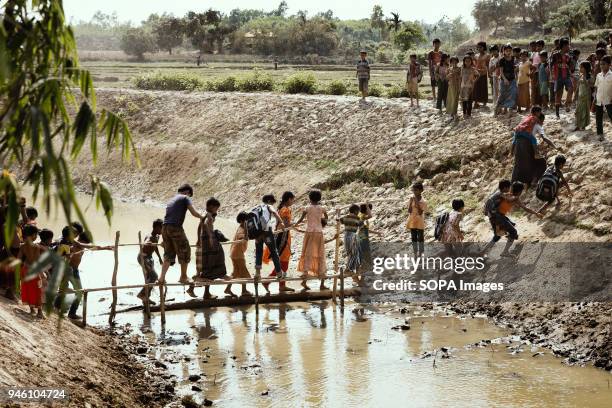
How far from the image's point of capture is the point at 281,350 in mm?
10492

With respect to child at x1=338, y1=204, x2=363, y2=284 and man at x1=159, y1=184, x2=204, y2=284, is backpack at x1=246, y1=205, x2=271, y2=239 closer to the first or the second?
man at x1=159, y1=184, x2=204, y2=284

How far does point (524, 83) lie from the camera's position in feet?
55.8

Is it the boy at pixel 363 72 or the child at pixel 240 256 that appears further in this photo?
the boy at pixel 363 72

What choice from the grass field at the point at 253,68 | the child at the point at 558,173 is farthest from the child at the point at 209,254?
the grass field at the point at 253,68

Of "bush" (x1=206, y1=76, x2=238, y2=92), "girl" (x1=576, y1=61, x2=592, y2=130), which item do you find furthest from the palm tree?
"girl" (x1=576, y1=61, x2=592, y2=130)

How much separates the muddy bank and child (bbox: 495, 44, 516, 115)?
9.64 meters

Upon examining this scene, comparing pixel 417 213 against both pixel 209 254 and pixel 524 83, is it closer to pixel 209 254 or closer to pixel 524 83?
pixel 209 254

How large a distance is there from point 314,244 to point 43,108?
26.0 ft

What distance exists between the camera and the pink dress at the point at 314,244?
491 inches

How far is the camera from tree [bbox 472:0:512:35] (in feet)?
223

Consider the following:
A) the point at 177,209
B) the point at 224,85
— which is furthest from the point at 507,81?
the point at 224,85

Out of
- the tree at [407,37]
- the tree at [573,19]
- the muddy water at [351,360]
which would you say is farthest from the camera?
the tree at [407,37]

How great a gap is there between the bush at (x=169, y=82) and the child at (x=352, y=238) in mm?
20060

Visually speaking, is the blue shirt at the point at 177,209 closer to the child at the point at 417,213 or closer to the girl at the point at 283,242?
the girl at the point at 283,242
